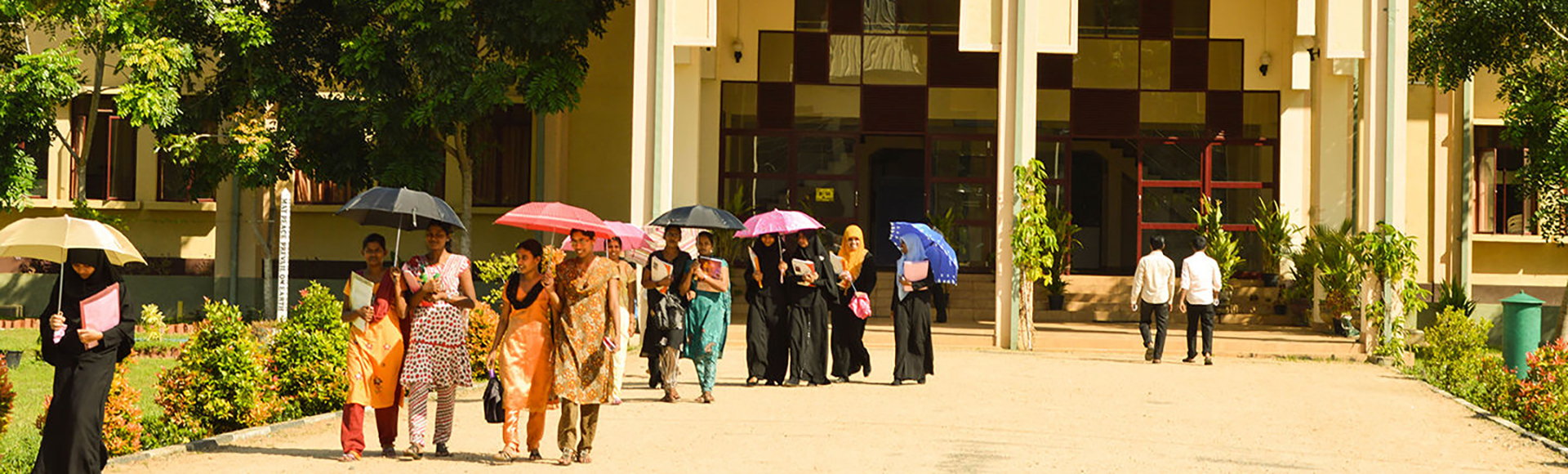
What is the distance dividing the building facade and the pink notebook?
16397 mm

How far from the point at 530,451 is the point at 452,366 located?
72 centimetres

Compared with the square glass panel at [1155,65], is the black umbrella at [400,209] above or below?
below

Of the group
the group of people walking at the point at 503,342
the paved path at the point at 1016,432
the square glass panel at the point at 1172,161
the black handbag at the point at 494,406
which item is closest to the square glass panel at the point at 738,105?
the square glass panel at the point at 1172,161

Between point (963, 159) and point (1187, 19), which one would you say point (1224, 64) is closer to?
point (1187, 19)

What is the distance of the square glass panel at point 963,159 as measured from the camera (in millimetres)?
28000

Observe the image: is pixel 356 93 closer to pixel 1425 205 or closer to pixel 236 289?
pixel 236 289

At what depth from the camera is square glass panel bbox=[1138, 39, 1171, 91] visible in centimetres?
2753

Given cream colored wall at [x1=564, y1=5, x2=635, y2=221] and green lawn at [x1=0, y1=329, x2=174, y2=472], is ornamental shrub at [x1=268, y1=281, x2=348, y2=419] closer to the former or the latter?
green lawn at [x1=0, y1=329, x2=174, y2=472]

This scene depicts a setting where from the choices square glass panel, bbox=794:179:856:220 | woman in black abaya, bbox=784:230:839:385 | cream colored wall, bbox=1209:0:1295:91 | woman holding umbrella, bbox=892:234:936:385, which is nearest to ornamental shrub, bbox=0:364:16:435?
woman in black abaya, bbox=784:230:839:385

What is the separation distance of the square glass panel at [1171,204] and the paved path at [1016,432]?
9274 millimetres

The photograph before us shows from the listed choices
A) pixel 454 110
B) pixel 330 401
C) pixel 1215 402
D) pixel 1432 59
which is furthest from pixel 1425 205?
pixel 330 401

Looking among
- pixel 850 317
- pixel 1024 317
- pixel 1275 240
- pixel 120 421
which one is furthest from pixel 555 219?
pixel 1275 240

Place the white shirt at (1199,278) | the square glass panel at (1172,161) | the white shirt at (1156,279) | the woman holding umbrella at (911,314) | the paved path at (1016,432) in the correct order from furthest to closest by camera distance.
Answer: the square glass panel at (1172,161) → the white shirt at (1156,279) → the white shirt at (1199,278) → the woman holding umbrella at (911,314) → the paved path at (1016,432)

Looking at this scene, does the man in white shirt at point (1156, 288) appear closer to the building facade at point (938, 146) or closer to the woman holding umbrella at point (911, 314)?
the woman holding umbrella at point (911, 314)
